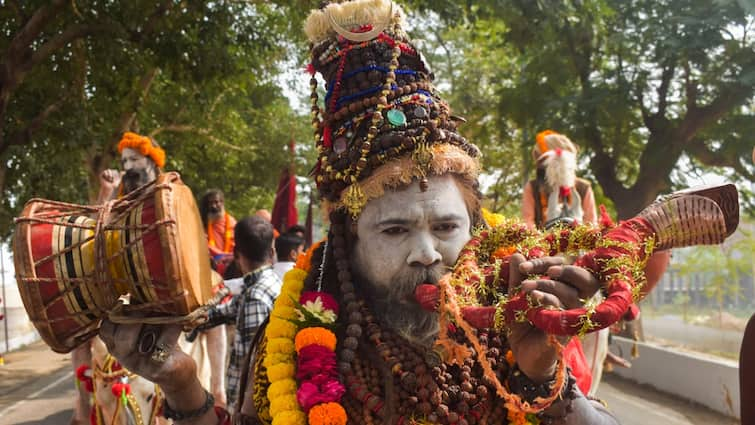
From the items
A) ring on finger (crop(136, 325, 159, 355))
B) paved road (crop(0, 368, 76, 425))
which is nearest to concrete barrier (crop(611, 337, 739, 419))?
paved road (crop(0, 368, 76, 425))

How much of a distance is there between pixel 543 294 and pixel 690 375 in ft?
27.9

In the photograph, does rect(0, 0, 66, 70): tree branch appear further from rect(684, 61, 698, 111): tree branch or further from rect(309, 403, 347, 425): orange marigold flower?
rect(684, 61, 698, 111): tree branch

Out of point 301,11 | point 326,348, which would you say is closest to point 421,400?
point 326,348

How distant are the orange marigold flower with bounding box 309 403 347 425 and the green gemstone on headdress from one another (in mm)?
966

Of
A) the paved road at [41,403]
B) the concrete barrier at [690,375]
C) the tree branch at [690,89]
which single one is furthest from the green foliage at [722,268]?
the paved road at [41,403]

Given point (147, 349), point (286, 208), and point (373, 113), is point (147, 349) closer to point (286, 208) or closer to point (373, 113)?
point (373, 113)

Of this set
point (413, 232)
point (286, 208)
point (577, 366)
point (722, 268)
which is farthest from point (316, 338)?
point (722, 268)

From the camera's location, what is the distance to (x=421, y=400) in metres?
2.31

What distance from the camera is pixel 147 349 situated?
237 centimetres

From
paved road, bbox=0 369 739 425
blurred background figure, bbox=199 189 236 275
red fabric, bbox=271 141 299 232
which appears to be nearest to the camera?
paved road, bbox=0 369 739 425

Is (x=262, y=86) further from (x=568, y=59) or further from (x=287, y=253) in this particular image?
(x=287, y=253)

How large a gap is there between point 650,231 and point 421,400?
3.08ft

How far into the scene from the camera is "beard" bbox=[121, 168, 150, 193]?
546 centimetres

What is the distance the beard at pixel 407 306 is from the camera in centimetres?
234
